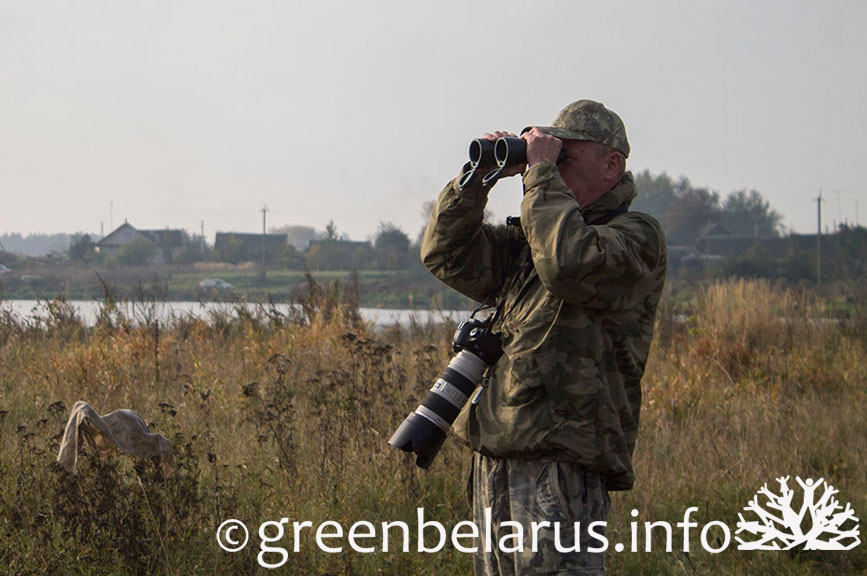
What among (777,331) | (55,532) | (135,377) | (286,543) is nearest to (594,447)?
(286,543)

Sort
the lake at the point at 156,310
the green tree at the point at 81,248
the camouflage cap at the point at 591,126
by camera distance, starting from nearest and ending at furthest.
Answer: the camouflage cap at the point at 591,126
the lake at the point at 156,310
the green tree at the point at 81,248

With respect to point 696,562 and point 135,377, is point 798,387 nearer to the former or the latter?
point 696,562

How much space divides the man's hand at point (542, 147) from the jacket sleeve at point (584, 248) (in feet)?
0.13

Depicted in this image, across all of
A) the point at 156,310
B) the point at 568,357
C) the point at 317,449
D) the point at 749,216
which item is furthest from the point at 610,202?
the point at 749,216

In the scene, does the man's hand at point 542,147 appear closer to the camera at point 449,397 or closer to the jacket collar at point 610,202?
the jacket collar at point 610,202

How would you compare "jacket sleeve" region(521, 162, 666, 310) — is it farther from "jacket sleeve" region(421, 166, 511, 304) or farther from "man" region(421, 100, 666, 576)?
"jacket sleeve" region(421, 166, 511, 304)

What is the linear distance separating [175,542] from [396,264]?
3117cm

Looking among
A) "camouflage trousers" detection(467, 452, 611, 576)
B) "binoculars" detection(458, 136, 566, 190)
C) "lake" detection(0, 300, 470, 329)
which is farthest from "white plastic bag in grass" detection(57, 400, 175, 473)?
"lake" detection(0, 300, 470, 329)

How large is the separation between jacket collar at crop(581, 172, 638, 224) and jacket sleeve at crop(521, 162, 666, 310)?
0.06 metres

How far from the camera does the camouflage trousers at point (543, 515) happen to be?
2195 mm

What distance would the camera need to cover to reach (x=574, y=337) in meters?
2.24

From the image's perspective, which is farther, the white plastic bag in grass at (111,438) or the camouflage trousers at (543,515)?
the white plastic bag in grass at (111,438)

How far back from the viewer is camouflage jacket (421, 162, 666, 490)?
2170 millimetres

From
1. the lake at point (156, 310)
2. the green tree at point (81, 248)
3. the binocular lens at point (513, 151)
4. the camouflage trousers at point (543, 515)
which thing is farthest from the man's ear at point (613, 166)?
the green tree at point (81, 248)
